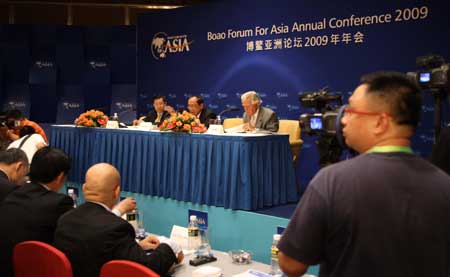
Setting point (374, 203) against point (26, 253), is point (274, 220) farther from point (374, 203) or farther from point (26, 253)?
point (374, 203)

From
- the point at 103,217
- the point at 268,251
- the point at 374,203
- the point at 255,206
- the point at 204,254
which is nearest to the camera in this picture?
the point at 374,203

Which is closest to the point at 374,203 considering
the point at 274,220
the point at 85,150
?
the point at 274,220

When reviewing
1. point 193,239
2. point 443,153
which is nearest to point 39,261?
point 193,239

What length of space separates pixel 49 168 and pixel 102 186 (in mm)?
536

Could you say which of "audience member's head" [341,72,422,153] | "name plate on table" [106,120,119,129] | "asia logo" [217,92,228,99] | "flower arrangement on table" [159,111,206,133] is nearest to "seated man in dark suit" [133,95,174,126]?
"asia logo" [217,92,228,99]

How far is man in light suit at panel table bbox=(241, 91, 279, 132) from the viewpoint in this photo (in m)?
5.64

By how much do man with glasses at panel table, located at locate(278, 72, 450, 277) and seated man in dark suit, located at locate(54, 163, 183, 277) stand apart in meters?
1.01

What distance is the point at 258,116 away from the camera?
5738mm

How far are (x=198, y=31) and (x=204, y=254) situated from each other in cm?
603

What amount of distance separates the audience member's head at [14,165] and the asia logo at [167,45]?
5.35 metres

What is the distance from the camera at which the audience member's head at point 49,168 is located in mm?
2830

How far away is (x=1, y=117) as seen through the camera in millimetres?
6027

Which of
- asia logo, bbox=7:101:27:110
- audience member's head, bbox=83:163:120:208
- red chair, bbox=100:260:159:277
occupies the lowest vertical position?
red chair, bbox=100:260:159:277

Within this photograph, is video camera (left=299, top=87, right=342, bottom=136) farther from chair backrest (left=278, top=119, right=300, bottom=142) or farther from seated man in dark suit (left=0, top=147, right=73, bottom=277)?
chair backrest (left=278, top=119, right=300, bottom=142)
